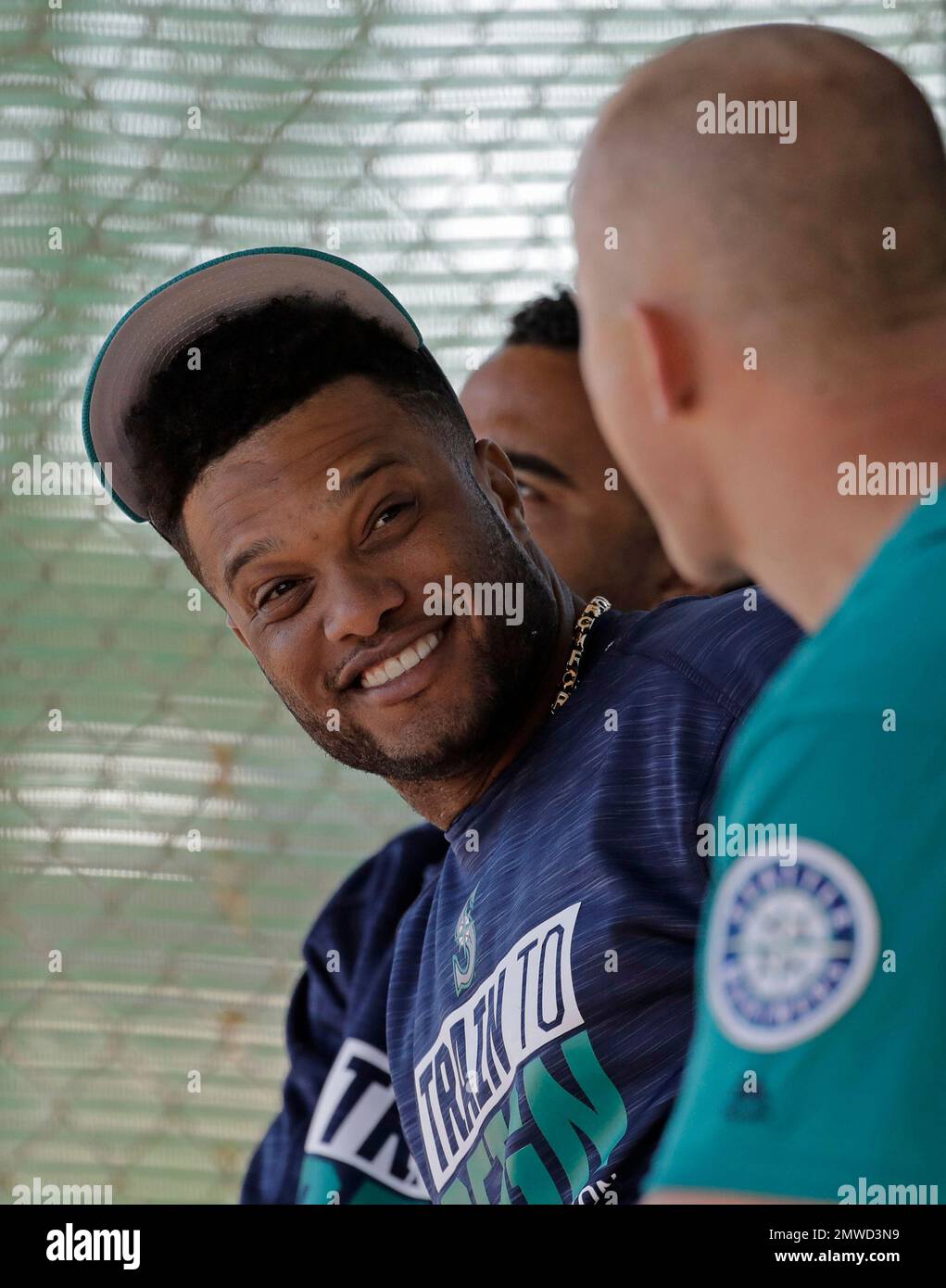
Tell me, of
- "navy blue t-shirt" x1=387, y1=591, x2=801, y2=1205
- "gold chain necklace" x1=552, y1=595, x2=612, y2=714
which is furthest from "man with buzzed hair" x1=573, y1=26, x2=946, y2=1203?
"gold chain necklace" x1=552, y1=595, x2=612, y2=714

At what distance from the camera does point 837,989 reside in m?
0.44

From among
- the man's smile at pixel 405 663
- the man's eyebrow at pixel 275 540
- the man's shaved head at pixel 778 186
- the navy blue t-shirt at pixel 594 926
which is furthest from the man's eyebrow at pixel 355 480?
the man's shaved head at pixel 778 186

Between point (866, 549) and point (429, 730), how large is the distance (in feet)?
1.92

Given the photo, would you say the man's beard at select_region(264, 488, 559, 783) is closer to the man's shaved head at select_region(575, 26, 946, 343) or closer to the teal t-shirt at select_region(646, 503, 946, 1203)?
the man's shaved head at select_region(575, 26, 946, 343)

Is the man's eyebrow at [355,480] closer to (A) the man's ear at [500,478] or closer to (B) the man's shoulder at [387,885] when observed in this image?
(A) the man's ear at [500,478]

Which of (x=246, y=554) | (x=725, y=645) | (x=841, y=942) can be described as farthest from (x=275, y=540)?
(x=841, y=942)

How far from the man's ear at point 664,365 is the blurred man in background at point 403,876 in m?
0.91

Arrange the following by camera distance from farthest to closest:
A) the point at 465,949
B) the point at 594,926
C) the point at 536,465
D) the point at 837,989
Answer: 1. the point at 536,465
2. the point at 465,949
3. the point at 594,926
4. the point at 837,989

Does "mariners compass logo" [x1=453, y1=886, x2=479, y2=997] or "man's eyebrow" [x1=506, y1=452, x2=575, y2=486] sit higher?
"man's eyebrow" [x1=506, y1=452, x2=575, y2=486]

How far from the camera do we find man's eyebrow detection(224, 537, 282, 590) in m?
1.11

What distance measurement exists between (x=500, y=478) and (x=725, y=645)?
0.36 meters

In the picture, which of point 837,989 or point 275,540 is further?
point 275,540

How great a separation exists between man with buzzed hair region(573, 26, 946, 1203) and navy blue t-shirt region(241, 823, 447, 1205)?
2.80ft

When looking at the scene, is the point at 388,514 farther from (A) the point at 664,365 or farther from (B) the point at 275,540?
(A) the point at 664,365
